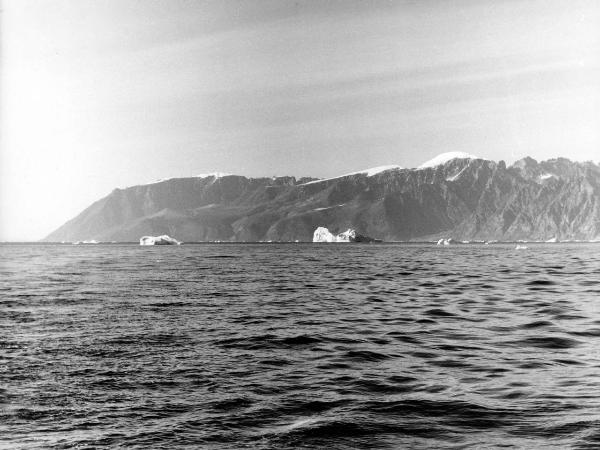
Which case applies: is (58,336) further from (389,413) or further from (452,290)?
(452,290)

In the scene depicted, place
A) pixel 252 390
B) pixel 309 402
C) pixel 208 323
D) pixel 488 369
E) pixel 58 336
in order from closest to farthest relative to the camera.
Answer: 1. pixel 309 402
2. pixel 252 390
3. pixel 488 369
4. pixel 58 336
5. pixel 208 323

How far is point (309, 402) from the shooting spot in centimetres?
1108

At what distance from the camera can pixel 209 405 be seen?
35.4ft

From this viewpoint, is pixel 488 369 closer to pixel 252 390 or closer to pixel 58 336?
pixel 252 390

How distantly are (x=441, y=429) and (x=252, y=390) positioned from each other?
4.45 meters

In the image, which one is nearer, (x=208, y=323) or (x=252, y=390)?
(x=252, y=390)

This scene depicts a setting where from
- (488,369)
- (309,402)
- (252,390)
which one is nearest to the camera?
(309,402)

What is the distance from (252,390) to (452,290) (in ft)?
95.9

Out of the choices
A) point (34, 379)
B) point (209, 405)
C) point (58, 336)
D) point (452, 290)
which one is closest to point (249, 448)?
point (209, 405)

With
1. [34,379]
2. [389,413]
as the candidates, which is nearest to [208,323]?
[34,379]

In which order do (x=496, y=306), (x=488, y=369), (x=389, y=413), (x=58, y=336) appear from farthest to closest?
(x=496, y=306) < (x=58, y=336) < (x=488, y=369) < (x=389, y=413)

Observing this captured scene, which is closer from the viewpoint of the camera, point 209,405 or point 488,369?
point 209,405

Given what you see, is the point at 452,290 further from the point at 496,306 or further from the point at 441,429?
the point at 441,429

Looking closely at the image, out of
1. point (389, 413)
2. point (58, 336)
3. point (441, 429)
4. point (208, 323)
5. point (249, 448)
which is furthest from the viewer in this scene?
point (208, 323)
